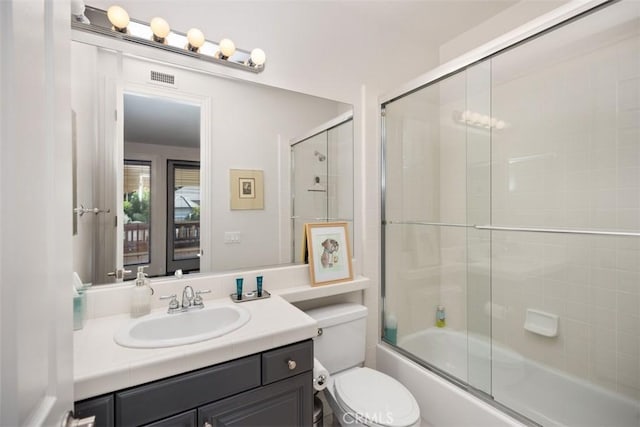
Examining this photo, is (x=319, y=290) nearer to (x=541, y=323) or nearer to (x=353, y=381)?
(x=353, y=381)

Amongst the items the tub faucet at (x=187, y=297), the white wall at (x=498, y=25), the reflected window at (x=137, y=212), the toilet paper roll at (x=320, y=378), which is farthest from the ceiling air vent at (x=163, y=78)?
the white wall at (x=498, y=25)

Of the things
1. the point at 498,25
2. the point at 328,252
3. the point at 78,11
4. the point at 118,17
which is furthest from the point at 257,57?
the point at 498,25

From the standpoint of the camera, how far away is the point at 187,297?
1.30 meters

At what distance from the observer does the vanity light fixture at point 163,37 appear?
47.5 inches

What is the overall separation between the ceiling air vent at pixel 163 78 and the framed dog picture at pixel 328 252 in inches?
39.3

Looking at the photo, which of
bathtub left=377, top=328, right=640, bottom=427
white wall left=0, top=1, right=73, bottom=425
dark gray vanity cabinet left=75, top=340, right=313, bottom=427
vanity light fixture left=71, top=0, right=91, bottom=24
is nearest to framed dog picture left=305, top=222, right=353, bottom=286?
dark gray vanity cabinet left=75, top=340, right=313, bottom=427

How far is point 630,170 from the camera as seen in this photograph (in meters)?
1.47

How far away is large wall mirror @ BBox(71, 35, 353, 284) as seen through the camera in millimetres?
1236

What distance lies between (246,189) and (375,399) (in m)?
1.22

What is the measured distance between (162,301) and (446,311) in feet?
5.93

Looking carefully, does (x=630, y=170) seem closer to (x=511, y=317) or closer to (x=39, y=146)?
(x=511, y=317)

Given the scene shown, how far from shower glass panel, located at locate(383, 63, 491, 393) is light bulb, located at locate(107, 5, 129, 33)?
1516 millimetres

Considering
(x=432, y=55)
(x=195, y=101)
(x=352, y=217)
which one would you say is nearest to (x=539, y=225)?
(x=352, y=217)

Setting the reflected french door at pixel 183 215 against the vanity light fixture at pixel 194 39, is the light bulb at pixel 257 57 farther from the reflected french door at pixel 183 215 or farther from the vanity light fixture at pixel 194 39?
the reflected french door at pixel 183 215
